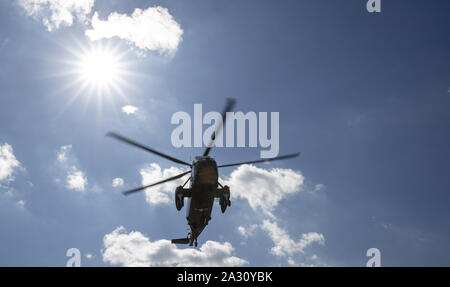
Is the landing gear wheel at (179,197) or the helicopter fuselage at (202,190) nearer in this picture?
the helicopter fuselage at (202,190)

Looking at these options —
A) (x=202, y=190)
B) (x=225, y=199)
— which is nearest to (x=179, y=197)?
(x=202, y=190)

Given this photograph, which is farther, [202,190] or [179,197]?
[179,197]

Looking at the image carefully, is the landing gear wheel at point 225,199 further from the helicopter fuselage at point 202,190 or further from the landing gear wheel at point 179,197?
the landing gear wheel at point 179,197

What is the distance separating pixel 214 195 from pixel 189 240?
1191cm

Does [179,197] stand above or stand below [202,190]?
below

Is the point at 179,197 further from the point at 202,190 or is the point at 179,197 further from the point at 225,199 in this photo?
the point at 225,199

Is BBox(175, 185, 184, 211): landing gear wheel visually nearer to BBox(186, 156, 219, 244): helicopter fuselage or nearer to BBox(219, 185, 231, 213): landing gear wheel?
BBox(186, 156, 219, 244): helicopter fuselage

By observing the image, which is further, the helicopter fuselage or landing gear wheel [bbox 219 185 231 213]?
landing gear wheel [bbox 219 185 231 213]

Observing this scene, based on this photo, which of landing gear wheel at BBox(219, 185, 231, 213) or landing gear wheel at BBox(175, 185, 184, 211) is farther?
landing gear wheel at BBox(219, 185, 231, 213)

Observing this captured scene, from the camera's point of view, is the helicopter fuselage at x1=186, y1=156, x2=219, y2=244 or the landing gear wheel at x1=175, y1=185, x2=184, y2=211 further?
the landing gear wheel at x1=175, y1=185, x2=184, y2=211
